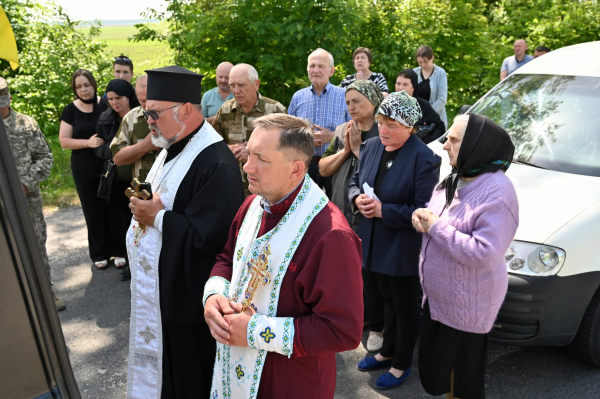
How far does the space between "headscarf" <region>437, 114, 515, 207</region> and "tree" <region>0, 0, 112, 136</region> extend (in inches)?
397

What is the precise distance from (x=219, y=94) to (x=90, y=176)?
175 centimetres

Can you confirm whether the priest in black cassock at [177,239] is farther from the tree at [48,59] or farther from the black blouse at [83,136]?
the tree at [48,59]

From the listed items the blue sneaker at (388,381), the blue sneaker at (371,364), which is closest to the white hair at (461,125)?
the blue sneaker at (388,381)

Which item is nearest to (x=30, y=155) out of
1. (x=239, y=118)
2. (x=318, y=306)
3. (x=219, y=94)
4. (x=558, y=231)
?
(x=239, y=118)

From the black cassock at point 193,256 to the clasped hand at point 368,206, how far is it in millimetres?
1033

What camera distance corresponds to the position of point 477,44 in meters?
11.7

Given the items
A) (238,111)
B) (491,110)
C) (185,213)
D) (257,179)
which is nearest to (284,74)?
(238,111)

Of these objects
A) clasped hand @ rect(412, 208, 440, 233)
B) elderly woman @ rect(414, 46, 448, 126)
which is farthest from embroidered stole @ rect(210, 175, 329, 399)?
elderly woman @ rect(414, 46, 448, 126)

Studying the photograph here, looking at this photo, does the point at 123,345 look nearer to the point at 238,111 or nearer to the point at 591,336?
the point at 238,111

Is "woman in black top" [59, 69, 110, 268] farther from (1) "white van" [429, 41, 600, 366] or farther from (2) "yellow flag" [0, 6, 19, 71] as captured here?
(2) "yellow flag" [0, 6, 19, 71]

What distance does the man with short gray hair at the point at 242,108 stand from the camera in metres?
5.00

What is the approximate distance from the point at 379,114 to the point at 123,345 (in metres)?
2.84

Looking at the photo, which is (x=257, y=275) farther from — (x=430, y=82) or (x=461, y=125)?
(x=430, y=82)

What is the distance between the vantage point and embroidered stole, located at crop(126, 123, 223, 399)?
10.3 ft
